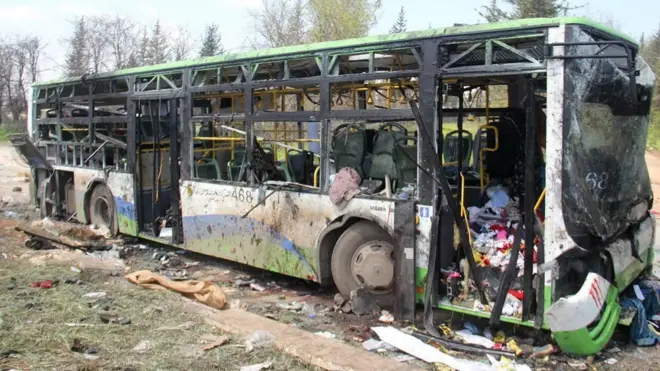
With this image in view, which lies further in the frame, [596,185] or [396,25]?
[396,25]

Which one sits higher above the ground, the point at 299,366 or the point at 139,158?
the point at 139,158

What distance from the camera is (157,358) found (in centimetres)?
463

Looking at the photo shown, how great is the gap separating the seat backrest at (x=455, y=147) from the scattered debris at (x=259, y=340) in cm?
321

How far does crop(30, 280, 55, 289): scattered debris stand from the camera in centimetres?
652

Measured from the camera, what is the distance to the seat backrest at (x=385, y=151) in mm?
6246

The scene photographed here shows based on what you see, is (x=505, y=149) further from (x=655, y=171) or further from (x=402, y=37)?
(x=655, y=171)

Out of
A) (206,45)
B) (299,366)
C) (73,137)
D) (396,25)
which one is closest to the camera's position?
(299,366)

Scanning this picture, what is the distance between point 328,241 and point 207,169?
8.72 feet

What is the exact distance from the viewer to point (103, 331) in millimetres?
5180

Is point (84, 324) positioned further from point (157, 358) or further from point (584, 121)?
point (584, 121)

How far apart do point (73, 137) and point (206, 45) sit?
1196 inches

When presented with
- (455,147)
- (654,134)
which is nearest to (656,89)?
(654,134)

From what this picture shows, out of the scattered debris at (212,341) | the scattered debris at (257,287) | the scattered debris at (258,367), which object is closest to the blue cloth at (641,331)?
the scattered debris at (258,367)

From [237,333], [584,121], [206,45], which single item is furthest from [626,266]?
[206,45]
